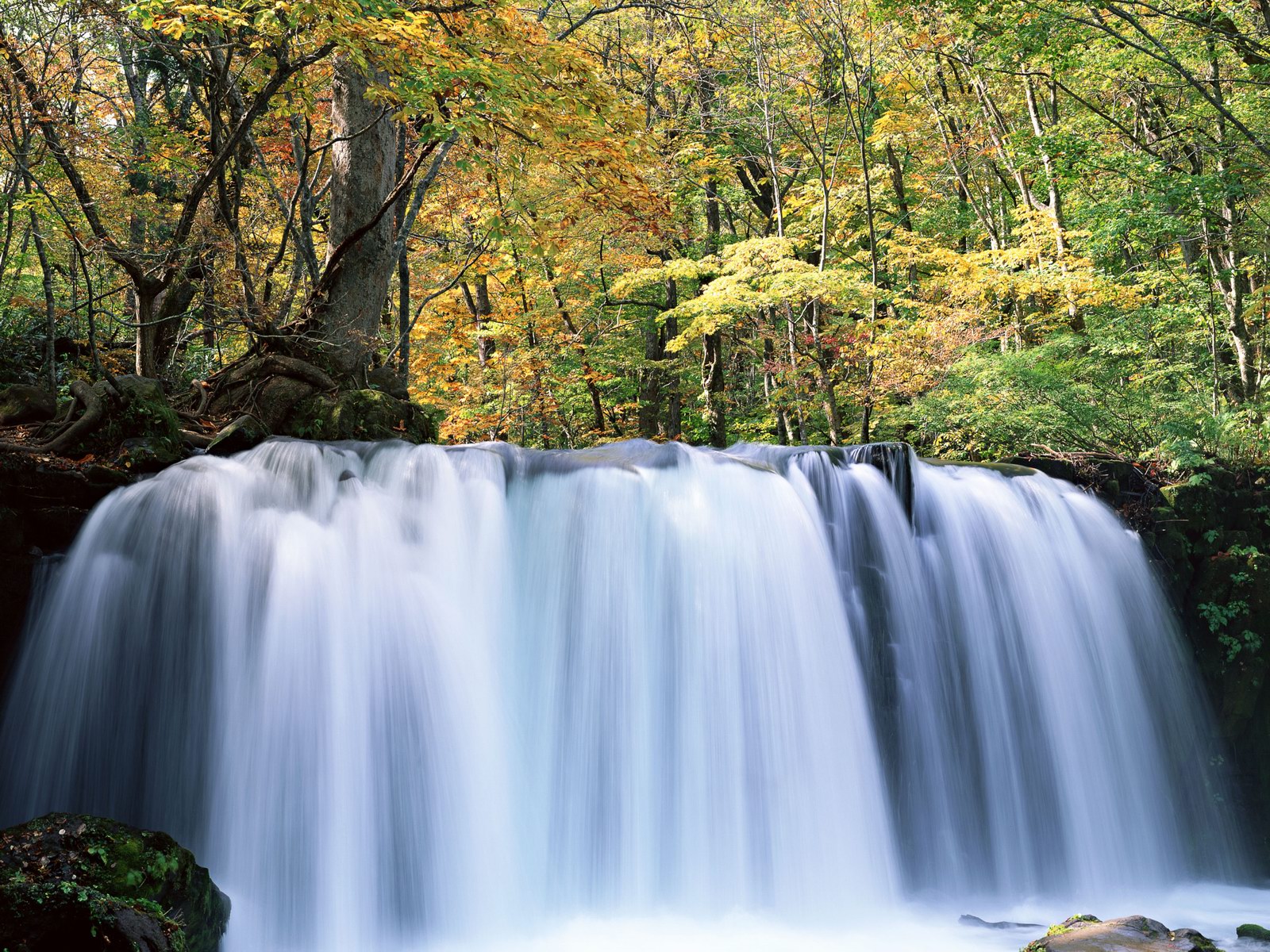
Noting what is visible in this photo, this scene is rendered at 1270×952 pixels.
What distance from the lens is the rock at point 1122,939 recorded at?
4.25 metres

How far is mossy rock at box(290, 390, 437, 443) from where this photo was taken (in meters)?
8.40

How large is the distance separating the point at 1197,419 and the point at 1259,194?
4.13 metres

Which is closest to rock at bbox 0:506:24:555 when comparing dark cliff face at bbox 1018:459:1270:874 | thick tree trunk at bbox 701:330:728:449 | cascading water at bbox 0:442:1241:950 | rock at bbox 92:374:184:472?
cascading water at bbox 0:442:1241:950

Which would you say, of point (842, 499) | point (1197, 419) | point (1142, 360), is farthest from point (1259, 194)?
point (842, 499)

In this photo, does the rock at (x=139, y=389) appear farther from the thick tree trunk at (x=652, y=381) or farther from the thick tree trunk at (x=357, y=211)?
the thick tree trunk at (x=652, y=381)

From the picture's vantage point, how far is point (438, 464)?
6.82 m

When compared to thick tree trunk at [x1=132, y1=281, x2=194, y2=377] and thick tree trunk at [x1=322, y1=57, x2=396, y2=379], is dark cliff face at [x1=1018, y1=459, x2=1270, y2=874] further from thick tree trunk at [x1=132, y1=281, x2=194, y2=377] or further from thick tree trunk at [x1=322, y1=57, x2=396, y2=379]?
thick tree trunk at [x1=132, y1=281, x2=194, y2=377]

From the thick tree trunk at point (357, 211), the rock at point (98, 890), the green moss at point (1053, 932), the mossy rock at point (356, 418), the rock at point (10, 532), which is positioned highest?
the thick tree trunk at point (357, 211)

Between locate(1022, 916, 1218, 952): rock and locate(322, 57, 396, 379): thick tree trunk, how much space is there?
835cm

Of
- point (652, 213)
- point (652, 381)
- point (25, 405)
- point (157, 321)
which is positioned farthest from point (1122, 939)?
point (652, 381)

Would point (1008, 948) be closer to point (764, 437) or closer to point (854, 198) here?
point (854, 198)

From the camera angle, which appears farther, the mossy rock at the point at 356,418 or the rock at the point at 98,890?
the mossy rock at the point at 356,418

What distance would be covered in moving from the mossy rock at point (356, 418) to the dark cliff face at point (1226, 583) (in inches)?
285

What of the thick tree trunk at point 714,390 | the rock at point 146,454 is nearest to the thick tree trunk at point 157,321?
the rock at point 146,454
